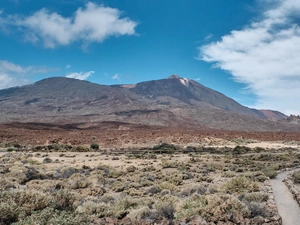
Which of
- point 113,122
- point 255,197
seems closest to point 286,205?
point 255,197

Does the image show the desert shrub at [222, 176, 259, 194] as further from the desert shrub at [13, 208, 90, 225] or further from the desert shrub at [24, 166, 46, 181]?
the desert shrub at [24, 166, 46, 181]

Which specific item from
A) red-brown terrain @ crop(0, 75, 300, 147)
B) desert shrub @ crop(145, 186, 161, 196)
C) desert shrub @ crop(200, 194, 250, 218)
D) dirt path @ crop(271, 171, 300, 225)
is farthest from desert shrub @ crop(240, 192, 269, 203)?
red-brown terrain @ crop(0, 75, 300, 147)

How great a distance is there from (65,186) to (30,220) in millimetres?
9238

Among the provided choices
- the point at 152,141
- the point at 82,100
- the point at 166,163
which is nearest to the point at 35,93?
the point at 82,100

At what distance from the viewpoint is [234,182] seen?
13.2 meters

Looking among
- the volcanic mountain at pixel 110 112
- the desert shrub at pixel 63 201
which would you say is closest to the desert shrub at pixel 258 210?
the desert shrub at pixel 63 201

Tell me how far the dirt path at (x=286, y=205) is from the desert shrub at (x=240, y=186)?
3.32 feet

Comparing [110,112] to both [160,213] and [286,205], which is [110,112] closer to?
[286,205]

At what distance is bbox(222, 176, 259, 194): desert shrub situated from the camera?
12.4m

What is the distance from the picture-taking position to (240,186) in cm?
1285

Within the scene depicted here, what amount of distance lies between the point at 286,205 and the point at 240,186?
107 inches

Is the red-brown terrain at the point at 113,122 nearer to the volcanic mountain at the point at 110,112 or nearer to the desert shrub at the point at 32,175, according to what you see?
the volcanic mountain at the point at 110,112

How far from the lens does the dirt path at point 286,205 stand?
28.3ft

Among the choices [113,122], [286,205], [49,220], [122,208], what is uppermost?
[113,122]
